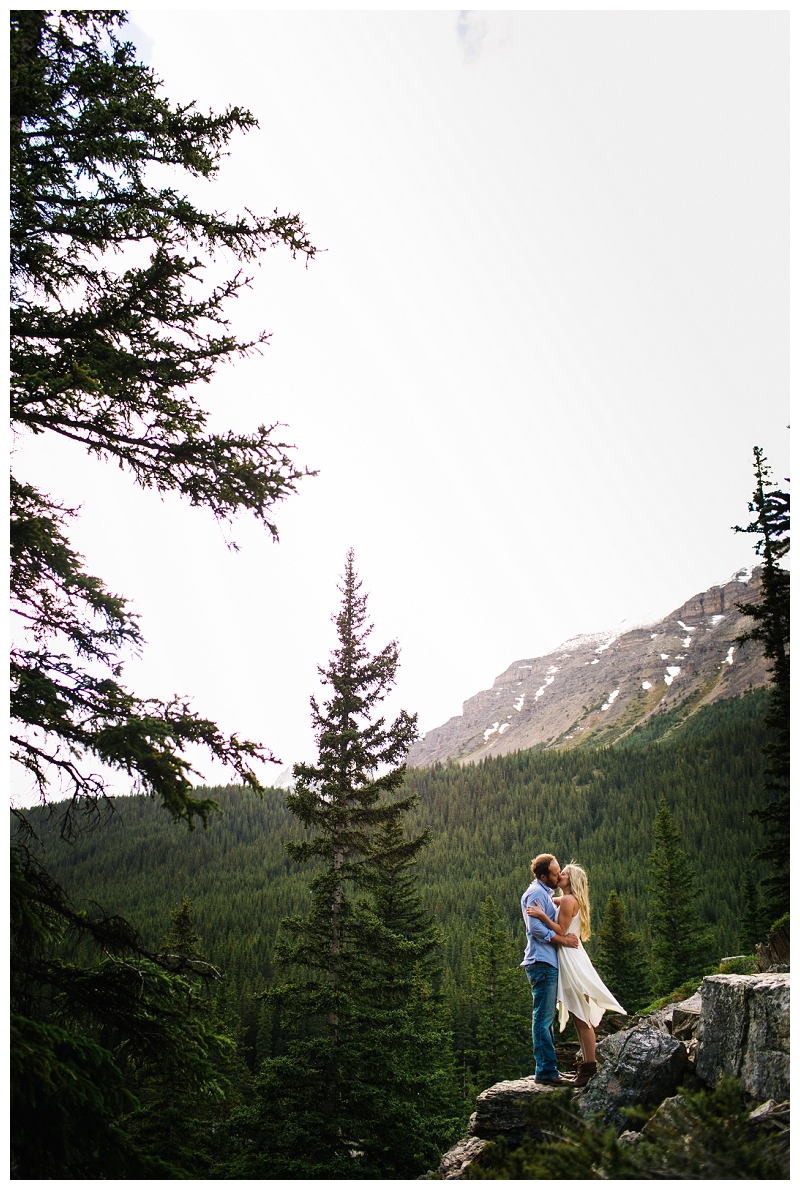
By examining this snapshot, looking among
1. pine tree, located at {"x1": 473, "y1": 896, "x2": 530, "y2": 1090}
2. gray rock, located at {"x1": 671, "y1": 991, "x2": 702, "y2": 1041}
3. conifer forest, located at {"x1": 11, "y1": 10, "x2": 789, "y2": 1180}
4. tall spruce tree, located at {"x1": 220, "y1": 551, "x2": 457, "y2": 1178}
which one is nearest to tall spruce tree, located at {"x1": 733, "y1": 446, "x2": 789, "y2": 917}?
conifer forest, located at {"x1": 11, "y1": 10, "x2": 789, "y2": 1180}

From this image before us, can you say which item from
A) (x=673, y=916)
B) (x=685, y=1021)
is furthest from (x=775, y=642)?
(x=673, y=916)

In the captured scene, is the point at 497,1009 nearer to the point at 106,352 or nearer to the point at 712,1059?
the point at 712,1059

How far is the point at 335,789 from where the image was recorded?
1177 centimetres

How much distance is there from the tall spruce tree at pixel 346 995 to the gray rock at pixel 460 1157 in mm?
4319

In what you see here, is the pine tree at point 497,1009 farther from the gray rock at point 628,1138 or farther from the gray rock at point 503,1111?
the gray rock at point 628,1138

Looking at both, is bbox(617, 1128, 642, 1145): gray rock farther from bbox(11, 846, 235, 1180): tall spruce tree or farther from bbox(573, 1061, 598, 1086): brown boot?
bbox(11, 846, 235, 1180): tall spruce tree

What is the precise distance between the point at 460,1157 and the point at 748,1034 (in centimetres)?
353

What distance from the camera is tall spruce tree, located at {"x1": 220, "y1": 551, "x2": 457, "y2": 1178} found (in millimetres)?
10188

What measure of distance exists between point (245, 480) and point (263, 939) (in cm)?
7284

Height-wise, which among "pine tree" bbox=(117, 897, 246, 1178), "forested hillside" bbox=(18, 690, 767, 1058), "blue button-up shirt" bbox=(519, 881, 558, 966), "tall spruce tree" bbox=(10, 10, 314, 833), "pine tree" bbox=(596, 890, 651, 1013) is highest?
"tall spruce tree" bbox=(10, 10, 314, 833)

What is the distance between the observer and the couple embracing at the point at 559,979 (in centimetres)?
569

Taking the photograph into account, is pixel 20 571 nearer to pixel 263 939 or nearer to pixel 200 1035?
pixel 200 1035

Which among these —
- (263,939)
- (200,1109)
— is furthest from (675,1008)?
(263,939)

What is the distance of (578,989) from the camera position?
5727 millimetres
